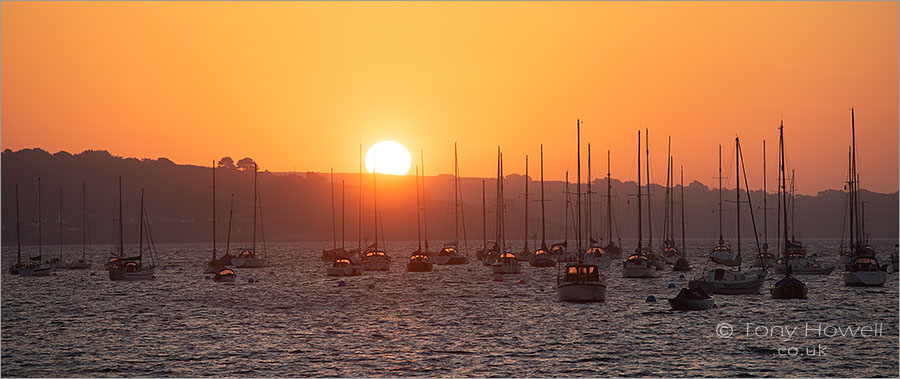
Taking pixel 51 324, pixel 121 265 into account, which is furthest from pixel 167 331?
pixel 121 265

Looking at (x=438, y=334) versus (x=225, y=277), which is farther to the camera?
(x=225, y=277)

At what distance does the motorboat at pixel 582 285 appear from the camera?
7388 centimetres

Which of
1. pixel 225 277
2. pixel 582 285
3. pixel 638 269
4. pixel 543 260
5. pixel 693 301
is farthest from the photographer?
pixel 543 260

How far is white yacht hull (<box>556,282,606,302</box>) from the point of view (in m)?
74.0

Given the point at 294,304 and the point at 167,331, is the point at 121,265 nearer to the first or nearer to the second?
the point at 294,304

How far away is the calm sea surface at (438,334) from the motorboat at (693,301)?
2.78 ft

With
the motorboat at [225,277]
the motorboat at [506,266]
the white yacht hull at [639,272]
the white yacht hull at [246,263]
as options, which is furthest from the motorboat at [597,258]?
the white yacht hull at [246,263]

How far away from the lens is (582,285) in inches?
2913

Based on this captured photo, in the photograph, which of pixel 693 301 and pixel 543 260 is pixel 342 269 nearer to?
pixel 543 260

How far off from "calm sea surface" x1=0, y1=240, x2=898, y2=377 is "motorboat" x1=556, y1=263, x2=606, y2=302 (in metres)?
1.26

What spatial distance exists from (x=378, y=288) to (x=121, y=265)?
1610 inches

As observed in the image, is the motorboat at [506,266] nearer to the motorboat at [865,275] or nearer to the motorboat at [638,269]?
the motorboat at [638,269]

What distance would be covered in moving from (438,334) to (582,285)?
59.6 feet

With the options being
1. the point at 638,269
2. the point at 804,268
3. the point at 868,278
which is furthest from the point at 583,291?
the point at 804,268
